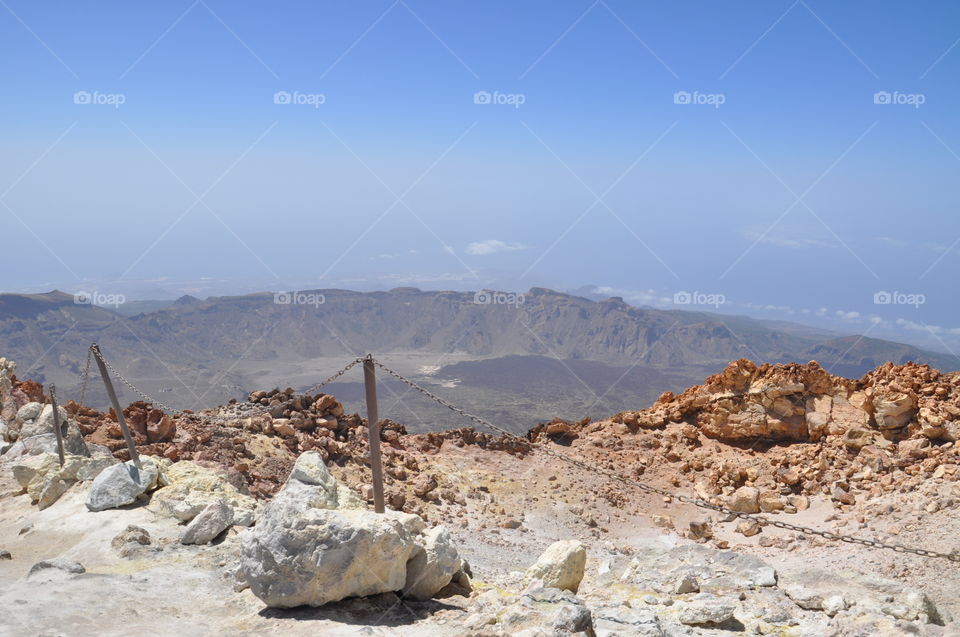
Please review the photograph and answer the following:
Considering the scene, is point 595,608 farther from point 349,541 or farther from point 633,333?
point 633,333

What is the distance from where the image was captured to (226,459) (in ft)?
51.4

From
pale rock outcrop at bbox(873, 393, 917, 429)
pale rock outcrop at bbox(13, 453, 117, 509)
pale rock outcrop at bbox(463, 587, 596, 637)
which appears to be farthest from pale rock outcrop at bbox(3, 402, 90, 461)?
pale rock outcrop at bbox(873, 393, 917, 429)

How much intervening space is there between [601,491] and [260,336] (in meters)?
143

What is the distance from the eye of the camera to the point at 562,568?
8508 mm

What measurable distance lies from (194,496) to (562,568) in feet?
20.2

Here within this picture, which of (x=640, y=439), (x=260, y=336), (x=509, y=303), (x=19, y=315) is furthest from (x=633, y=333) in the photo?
(x=640, y=439)

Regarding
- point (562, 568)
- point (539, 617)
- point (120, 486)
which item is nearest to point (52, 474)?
point (120, 486)

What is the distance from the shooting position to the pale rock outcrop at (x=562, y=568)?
27.9 feet

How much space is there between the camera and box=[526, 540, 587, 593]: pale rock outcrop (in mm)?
8500

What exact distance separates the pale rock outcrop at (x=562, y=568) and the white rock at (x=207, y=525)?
4.47 m

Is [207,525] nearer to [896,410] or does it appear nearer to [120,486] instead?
[120,486]

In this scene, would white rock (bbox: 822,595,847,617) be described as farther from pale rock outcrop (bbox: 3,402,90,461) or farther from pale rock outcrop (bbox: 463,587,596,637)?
pale rock outcrop (bbox: 3,402,90,461)

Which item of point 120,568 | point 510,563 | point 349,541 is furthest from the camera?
point 510,563

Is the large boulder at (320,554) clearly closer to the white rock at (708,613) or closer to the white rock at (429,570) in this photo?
the white rock at (429,570)
